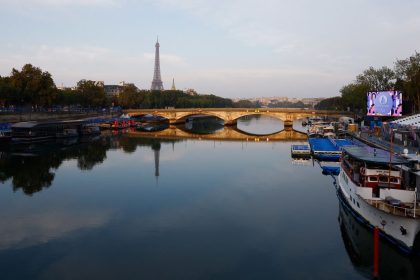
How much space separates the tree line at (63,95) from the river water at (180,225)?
3351 centimetres

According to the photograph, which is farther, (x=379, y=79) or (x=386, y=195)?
(x=379, y=79)

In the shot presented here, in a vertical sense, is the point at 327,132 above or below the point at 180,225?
above

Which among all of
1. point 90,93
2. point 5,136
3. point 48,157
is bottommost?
point 48,157

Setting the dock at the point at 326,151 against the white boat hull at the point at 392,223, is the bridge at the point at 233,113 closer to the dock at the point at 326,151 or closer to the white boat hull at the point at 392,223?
the dock at the point at 326,151

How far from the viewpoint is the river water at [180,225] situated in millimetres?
14377

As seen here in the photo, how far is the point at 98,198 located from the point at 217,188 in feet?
24.4

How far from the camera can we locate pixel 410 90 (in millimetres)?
49812

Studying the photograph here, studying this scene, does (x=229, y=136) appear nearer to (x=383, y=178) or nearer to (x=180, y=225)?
(x=180, y=225)

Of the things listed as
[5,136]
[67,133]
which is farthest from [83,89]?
[5,136]

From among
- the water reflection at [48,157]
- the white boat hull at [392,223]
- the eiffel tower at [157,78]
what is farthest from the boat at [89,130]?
the eiffel tower at [157,78]

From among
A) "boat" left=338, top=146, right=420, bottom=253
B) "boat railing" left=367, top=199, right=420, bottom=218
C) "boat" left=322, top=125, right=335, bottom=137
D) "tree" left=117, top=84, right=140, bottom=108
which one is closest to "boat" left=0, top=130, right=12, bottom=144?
"boat" left=322, top=125, right=335, bottom=137

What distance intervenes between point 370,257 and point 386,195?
8.72 ft

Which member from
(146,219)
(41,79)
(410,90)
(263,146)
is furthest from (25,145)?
(410,90)

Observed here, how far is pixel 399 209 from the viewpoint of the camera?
1493cm
